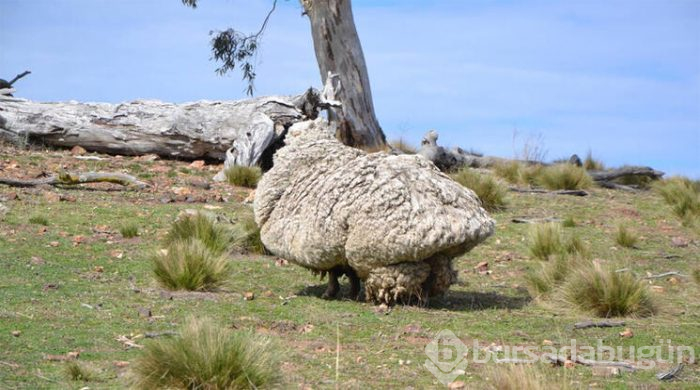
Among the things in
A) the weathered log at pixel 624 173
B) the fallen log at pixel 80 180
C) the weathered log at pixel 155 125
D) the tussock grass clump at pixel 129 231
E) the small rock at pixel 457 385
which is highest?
the weathered log at pixel 155 125

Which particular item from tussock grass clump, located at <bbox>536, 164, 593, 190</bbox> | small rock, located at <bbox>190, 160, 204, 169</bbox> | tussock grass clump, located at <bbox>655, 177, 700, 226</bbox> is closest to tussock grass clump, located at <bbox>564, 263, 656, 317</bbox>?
tussock grass clump, located at <bbox>655, 177, 700, 226</bbox>

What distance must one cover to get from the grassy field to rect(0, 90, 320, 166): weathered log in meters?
3.87

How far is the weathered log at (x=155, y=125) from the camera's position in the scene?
66.1 feet

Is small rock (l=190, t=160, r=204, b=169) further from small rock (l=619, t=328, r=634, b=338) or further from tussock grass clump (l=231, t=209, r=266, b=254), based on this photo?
small rock (l=619, t=328, r=634, b=338)

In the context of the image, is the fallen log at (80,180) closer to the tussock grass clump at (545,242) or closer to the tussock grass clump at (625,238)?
the tussock grass clump at (545,242)

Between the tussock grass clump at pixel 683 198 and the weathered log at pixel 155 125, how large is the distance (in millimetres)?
7005

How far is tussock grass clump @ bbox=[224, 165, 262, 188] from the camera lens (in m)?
18.0

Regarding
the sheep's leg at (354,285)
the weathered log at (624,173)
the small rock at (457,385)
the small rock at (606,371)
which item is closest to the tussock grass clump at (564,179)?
the weathered log at (624,173)

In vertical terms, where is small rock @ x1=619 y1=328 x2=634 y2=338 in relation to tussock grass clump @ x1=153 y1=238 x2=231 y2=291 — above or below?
below

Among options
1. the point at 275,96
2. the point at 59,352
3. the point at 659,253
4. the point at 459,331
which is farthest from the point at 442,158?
the point at 59,352

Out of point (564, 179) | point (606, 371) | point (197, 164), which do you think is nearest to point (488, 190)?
point (564, 179)

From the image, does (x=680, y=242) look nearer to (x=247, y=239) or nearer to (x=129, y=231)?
(x=247, y=239)

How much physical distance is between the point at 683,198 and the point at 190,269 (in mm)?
11060

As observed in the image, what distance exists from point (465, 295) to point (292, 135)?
2.48m
